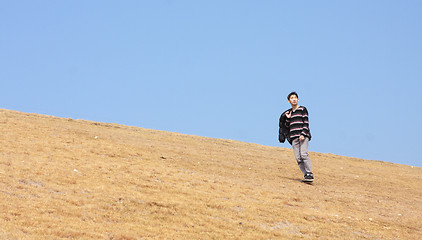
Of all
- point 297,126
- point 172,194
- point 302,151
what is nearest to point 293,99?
point 297,126

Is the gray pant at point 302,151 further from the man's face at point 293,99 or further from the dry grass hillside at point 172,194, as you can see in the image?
the man's face at point 293,99

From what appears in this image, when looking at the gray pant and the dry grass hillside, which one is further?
the gray pant

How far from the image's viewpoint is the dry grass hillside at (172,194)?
30.8 feet

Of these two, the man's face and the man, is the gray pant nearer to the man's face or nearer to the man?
the man

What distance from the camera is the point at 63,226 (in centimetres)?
870

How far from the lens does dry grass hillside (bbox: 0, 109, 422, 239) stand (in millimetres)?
9375

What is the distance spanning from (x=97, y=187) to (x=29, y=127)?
9037 millimetres

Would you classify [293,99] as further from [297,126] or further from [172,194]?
[172,194]

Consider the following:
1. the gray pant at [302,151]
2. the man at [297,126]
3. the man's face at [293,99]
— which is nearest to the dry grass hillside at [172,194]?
the gray pant at [302,151]

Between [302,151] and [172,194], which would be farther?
[302,151]

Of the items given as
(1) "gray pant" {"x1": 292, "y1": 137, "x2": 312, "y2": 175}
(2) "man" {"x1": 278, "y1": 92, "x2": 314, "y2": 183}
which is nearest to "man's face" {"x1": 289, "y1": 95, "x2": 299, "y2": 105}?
(2) "man" {"x1": 278, "y1": 92, "x2": 314, "y2": 183}

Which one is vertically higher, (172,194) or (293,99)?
(293,99)

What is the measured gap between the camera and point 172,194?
12.2 m

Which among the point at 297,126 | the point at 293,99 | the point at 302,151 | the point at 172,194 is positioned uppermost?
the point at 293,99
